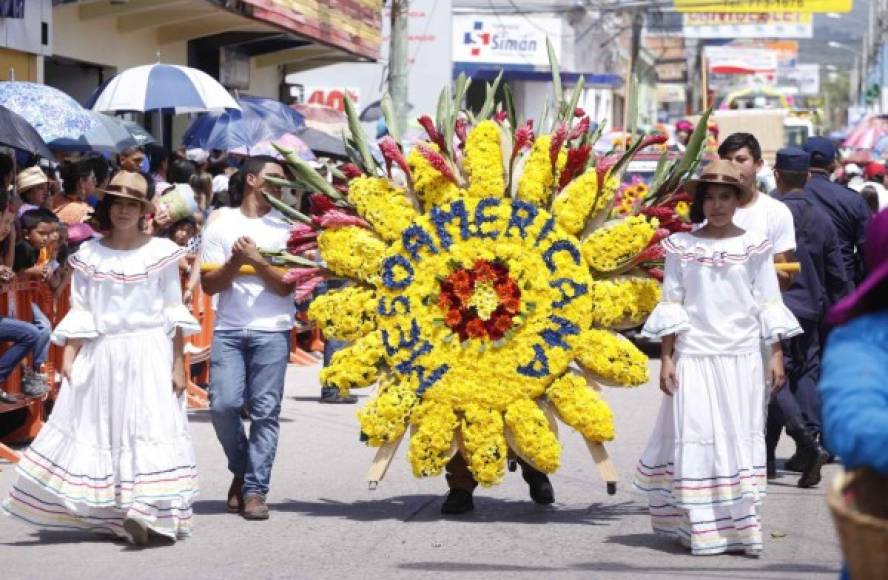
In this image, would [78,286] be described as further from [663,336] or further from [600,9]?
[600,9]

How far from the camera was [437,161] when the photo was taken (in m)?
8.69

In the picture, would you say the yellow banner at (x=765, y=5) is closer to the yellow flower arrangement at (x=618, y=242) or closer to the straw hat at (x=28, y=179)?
the straw hat at (x=28, y=179)

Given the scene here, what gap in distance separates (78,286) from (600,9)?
3719 cm

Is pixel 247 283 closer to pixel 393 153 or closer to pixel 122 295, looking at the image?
pixel 122 295

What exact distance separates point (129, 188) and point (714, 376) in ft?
9.14

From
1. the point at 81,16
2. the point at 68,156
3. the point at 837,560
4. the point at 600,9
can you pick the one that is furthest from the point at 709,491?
the point at 600,9

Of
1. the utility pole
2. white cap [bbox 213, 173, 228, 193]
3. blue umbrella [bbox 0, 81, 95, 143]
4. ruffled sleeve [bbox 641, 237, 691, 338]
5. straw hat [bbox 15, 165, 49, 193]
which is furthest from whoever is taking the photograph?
the utility pole

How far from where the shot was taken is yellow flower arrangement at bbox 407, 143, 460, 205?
28.8 feet

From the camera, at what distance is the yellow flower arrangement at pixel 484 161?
8.72 m

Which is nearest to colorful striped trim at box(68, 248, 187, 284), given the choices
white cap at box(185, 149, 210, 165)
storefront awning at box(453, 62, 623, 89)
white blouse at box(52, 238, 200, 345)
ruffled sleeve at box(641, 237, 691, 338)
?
white blouse at box(52, 238, 200, 345)

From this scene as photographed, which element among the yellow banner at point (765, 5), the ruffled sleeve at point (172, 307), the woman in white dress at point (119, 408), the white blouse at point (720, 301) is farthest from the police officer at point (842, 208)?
the yellow banner at point (765, 5)

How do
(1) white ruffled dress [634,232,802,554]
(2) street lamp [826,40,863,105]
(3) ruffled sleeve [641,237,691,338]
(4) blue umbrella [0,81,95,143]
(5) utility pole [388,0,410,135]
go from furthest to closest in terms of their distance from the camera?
(2) street lamp [826,40,863,105] < (5) utility pole [388,0,410,135] < (4) blue umbrella [0,81,95,143] < (3) ruffled sleeve [641,237,691,338] < (1) white ruffled dress [634,232,802,554]

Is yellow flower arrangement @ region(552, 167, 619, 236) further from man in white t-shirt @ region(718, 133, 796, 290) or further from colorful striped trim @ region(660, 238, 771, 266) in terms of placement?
man in white t-shirt @ region(718, 133, 796, 290)

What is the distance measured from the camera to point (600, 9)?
1741 inches
